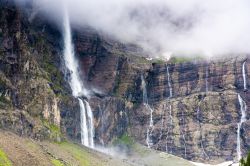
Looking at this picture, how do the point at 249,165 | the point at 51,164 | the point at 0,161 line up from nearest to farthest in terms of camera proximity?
the point at 249,165, the point at 0,161, the point at 51,164

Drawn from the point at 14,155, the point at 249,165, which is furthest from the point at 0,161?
the point at 249,165

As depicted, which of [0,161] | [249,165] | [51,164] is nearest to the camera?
[249,165]

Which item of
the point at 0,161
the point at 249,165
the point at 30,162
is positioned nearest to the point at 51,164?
the point at 30,162

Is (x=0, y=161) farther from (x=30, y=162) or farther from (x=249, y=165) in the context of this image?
(x=249, y=165)

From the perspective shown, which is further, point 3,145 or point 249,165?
point 3,145

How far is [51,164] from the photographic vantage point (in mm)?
199750

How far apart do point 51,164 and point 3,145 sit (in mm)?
17113

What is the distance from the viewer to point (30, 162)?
194 m

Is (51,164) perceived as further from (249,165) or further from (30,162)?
(249,165)

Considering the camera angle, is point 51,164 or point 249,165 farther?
point 51,164

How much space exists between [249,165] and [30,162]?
95625 mm

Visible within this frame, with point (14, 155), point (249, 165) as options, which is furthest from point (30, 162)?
point (249, 165)

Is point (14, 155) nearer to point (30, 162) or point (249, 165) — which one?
point (30, 162)

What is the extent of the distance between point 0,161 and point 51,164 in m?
21.9
